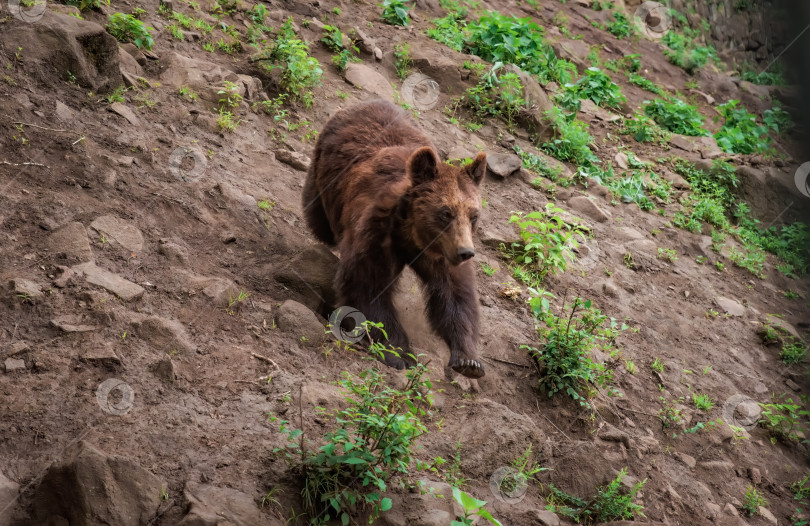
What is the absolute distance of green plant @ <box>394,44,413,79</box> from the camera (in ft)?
32.9

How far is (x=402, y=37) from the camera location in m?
10.8

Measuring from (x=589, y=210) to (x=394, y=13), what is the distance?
462cm

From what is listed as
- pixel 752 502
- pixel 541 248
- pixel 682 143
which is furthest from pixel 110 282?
pixel 682 143

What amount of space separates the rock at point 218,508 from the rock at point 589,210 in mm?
6476

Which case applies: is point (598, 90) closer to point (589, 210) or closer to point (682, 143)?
point (682, 143)

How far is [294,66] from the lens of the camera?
331 inches

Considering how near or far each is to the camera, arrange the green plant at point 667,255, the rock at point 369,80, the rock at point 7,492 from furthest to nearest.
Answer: the rock at point 369,80 < the green plant at point 667,255 < the rock at point 7,492

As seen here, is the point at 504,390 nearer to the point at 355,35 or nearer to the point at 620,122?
the point at 355,35

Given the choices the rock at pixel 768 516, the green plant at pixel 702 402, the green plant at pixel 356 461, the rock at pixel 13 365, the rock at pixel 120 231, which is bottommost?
the rock at pixel 120 231

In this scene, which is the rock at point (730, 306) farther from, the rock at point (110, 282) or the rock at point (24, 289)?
the rock at point (24, 289)

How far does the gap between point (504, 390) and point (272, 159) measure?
368cm

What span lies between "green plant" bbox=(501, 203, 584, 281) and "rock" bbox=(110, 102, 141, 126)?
3.73 m

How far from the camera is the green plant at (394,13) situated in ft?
36.2

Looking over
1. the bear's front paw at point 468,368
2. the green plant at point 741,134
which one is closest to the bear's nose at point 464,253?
the bear's front paw at point 468,368
